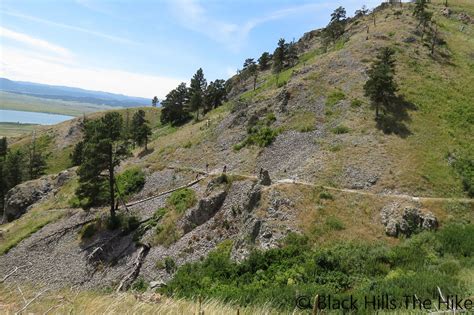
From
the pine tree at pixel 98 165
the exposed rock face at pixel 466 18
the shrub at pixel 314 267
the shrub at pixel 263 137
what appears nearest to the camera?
the shrub at pixel 314 267

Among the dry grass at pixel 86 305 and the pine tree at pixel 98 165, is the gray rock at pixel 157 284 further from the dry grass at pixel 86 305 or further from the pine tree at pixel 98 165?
the dry grass at pixel 86 305

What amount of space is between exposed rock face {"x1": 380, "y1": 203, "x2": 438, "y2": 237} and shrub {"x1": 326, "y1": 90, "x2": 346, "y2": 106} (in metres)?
27.1

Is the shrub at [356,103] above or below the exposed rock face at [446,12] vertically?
below

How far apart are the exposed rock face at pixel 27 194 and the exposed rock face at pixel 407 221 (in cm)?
6474

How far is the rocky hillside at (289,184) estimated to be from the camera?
35062 mm

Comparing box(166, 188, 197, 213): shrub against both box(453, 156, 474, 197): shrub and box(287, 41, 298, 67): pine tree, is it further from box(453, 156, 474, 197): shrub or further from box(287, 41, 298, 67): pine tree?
box(287, 41, 298, 67): pine tree

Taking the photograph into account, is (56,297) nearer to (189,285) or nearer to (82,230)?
(189,285)

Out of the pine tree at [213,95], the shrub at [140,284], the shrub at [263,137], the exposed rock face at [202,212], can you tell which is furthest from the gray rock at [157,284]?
the pine tree at [213,95]

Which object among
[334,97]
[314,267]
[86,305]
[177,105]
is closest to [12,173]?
[177,105]

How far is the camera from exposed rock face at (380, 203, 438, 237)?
105ft

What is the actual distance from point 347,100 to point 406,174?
20.6 m

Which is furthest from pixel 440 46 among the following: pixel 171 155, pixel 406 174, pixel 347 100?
pixel 171 155

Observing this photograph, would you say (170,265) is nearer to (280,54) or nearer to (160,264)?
(160,264)

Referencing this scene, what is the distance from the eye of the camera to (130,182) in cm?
5941
